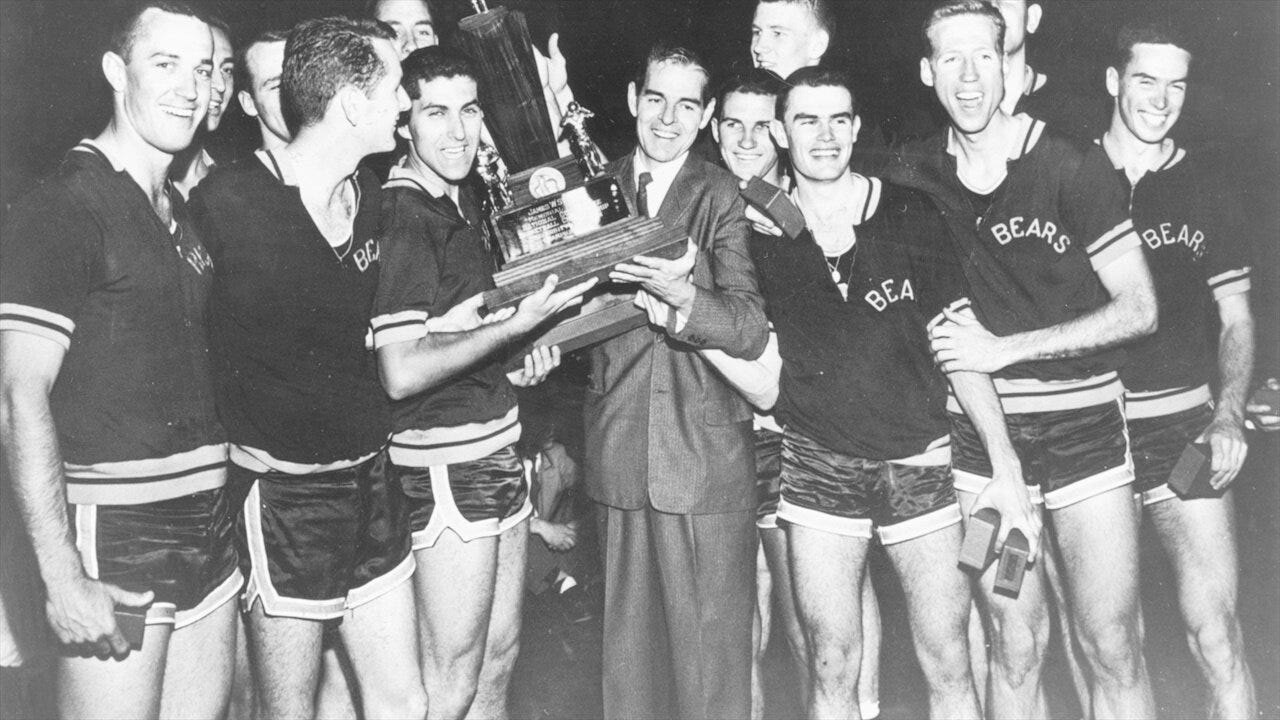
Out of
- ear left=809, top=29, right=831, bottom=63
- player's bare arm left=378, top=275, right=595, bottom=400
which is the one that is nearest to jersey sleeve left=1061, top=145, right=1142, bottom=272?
ear left=809, top=29, right=831, bottom=63

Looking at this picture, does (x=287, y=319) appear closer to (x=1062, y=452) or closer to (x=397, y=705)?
(x=397, y=705)

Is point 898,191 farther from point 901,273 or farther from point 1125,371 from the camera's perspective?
point 1125,371

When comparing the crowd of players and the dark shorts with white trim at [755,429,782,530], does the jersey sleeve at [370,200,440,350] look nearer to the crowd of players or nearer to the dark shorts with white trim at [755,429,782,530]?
the crowd of players

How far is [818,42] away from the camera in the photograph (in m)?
3.33

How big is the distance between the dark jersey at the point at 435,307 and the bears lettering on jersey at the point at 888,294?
1135 mm

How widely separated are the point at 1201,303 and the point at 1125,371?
0.32 metres

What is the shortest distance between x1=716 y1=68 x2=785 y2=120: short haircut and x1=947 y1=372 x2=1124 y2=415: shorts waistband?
3.63 ft

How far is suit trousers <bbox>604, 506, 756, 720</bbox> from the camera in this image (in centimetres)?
278

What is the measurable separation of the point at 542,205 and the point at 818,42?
1312mm

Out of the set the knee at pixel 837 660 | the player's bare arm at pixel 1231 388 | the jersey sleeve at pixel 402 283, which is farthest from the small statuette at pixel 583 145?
the player's bare arm at pixel 1231 388

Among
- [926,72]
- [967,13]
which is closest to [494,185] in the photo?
[926,72]

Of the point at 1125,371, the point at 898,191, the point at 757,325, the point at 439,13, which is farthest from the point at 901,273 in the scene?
the point at 439,13

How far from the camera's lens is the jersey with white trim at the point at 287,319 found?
2455 millimetres

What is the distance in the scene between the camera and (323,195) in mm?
2539
